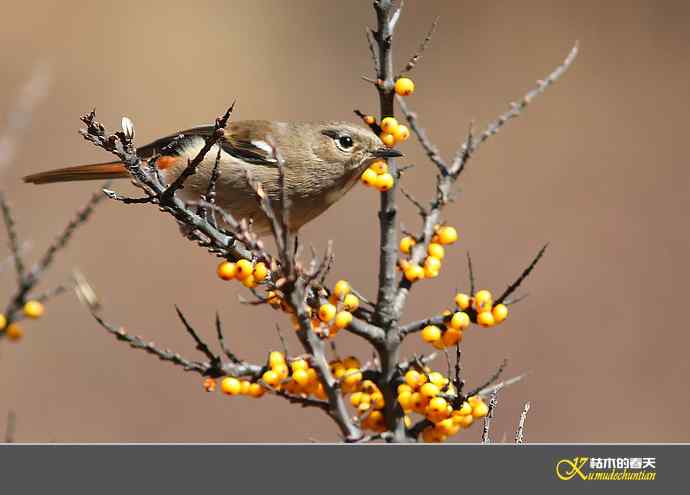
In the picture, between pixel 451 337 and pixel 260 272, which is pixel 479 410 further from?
pixel 260 272

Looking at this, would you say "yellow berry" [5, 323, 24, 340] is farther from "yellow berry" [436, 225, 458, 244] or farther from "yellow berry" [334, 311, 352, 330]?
"yellow berry" [436, 225, 458, 244]

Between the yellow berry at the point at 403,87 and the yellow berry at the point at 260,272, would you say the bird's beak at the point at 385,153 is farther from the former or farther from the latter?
the yellow berry at the point at 260,272

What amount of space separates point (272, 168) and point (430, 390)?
2.09 m

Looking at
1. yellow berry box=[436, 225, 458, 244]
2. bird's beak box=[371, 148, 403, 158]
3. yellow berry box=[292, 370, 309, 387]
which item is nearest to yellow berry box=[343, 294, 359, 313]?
yellow berry box=[292, 370, 309, 387]

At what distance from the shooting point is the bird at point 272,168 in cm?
393

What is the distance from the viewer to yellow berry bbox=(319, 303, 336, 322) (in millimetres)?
2252

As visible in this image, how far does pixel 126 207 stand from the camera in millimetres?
8461

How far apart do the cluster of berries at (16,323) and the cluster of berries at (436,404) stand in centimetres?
104

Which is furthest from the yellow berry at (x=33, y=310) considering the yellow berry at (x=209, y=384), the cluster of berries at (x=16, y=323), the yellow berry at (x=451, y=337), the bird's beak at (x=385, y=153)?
the bird's beak at (x=385, y=153)

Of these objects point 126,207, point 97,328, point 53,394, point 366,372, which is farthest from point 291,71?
point 366,372

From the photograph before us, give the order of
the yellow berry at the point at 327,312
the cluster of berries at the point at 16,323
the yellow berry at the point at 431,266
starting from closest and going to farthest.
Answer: the cluster of berries at the point at 16,323 < the yellow berry at the point at 327,312 < the yellow berry at the point at 431,266

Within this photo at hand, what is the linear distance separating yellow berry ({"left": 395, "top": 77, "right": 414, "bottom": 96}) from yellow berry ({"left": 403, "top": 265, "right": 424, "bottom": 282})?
21.3 inches

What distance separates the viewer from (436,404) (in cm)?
230

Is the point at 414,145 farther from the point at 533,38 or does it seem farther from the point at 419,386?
the point at 419,386
